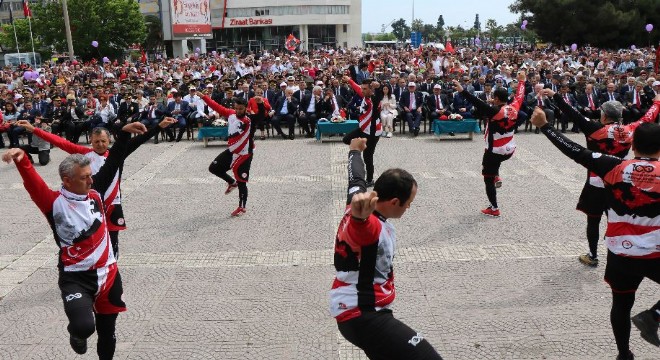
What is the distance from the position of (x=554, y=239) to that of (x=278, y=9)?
263 ft

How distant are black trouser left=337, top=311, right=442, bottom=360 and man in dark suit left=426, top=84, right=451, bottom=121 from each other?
A: 1369cm

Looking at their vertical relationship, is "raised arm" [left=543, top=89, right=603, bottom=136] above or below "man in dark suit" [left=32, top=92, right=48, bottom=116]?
above

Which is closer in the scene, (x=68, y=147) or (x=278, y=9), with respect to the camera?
(x=68, y=147)

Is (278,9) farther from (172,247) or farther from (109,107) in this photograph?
(172,247)

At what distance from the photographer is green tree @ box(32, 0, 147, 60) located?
4838cm

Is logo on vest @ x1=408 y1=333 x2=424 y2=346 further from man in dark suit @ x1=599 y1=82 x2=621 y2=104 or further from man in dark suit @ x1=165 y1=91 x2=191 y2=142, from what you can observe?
man in dark suit @ x1=599 y1=82 x2=621 y2=104

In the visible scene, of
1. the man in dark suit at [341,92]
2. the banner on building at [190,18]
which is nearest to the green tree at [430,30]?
the banner on building at [190,18]

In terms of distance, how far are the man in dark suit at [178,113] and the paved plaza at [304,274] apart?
5174 mm

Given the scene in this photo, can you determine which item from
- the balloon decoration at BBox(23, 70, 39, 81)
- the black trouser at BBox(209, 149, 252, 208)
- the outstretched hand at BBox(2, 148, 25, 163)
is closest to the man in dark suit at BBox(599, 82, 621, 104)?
the black trouser at BBox(209, 149, 252, 208)

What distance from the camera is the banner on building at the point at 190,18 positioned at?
2046 inches

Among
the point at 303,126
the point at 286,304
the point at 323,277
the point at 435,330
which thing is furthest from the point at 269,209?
the point at 303,126

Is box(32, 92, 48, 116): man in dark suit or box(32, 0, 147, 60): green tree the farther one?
box(32, 0, 147, 60): green tree

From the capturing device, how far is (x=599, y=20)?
4031 centimetres

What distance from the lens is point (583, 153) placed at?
4.25m
